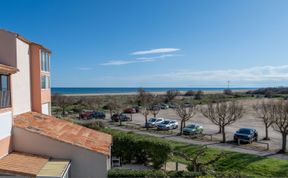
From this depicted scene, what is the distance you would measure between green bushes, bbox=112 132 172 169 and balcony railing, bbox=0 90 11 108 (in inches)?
328

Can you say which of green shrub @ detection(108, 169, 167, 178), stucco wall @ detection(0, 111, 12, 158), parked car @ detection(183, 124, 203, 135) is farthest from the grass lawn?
stucco wall @ detection(0, 111, 12, 158)

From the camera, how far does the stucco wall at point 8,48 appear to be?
15875 millimetres

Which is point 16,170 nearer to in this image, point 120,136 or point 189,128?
point 120,136

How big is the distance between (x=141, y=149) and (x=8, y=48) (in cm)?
1039

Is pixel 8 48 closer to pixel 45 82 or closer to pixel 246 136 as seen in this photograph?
pixel 45 82

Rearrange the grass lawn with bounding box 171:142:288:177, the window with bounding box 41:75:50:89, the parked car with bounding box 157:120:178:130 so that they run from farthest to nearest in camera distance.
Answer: the parked car with bounding box 157:120:178:130 → the window with bounding box 41:75:50:89 → the grass lawn with bounding box 171:142:288:177

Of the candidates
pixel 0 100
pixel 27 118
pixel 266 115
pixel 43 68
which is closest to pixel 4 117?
pixel 0 100

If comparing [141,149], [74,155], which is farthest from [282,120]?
[74,155]

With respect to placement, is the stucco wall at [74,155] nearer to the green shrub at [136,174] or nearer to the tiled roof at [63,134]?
the tiled roof at [63,134]

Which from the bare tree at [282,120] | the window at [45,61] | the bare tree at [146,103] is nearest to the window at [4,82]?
the window at [45,61]

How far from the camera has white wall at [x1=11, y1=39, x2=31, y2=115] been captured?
16.7 metres

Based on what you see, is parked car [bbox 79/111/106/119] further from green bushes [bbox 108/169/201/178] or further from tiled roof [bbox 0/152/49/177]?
tiled roof [bbox 0/152/49/177]

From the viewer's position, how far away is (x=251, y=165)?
20938 mm

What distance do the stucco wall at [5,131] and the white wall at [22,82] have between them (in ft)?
8.98
